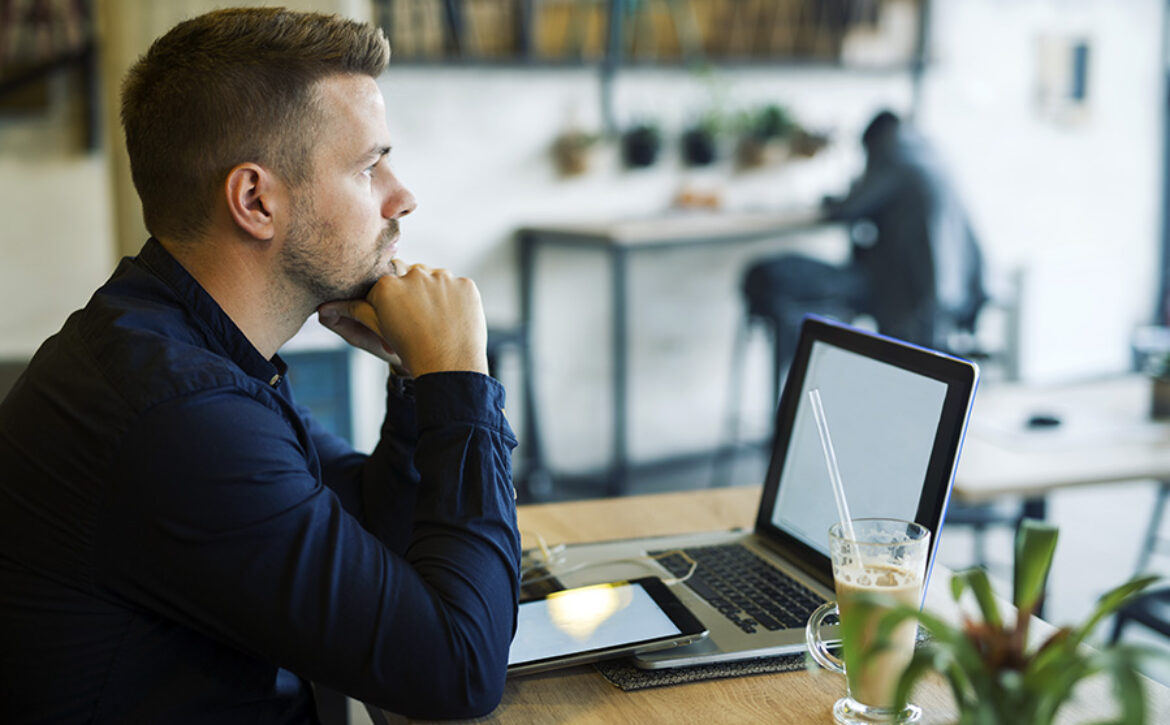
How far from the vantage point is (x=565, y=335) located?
15.1ft

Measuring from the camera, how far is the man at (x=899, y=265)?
4.20m

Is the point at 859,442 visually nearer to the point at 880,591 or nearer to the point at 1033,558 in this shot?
the point at 880,591

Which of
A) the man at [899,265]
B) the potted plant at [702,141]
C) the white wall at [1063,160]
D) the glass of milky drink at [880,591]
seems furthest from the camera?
the white wall at [1063,160]

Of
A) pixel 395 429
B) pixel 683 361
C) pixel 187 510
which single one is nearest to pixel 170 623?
pixel 187 510

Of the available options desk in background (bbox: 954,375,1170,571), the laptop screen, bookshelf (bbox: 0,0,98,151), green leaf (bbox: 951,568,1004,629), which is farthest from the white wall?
green leaf (bbox: 951,568,1004,629)

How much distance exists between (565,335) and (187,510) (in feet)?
12.0

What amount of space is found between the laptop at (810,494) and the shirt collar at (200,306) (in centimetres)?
44

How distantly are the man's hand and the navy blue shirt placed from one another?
0.40 ft

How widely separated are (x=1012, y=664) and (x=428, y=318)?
71cm

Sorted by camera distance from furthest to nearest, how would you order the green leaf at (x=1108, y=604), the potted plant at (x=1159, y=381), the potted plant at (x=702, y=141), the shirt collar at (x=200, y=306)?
the potted plant at (x=702, y=141)
the potted plant at (x=1159, y=381)
the shirt collar at (x=200, y=306)
the green leaf at (x=1108, y=604)

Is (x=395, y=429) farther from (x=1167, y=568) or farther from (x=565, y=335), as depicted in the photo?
(x=565, y=335)

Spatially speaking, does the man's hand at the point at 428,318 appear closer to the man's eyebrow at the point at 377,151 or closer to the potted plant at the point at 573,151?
the man's eyebrow at the point at 377,151

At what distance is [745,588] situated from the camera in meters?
1.25

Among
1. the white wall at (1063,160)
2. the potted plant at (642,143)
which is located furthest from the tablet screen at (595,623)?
the white wall at (1063,160)
